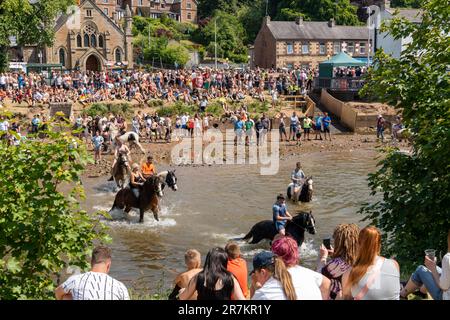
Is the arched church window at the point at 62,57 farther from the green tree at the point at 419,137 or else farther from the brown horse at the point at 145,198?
the green tree at the point at 419,137

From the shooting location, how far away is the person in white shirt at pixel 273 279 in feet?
20.0

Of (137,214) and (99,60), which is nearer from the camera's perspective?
(137,214)

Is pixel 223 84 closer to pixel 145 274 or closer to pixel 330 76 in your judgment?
pixel 330 76

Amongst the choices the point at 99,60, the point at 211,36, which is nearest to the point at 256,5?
the point at 211,36

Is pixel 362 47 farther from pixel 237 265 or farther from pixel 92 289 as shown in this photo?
pixel 92 289

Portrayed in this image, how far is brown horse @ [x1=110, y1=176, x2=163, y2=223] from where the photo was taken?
1927cm

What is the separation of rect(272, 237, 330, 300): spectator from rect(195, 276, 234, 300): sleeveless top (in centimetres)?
62

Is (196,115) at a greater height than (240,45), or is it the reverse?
(240,45)

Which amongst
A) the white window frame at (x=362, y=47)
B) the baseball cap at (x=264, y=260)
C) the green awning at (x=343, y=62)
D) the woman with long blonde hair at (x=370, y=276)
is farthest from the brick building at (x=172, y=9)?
the woman with long blonde hair at (x=370, y=276)

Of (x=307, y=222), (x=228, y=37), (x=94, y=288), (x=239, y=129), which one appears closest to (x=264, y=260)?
(x=94, y=288)

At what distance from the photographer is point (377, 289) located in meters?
6.51

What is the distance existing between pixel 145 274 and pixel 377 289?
371 inches

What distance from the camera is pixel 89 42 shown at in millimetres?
77125

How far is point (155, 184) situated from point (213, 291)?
41.5ft
